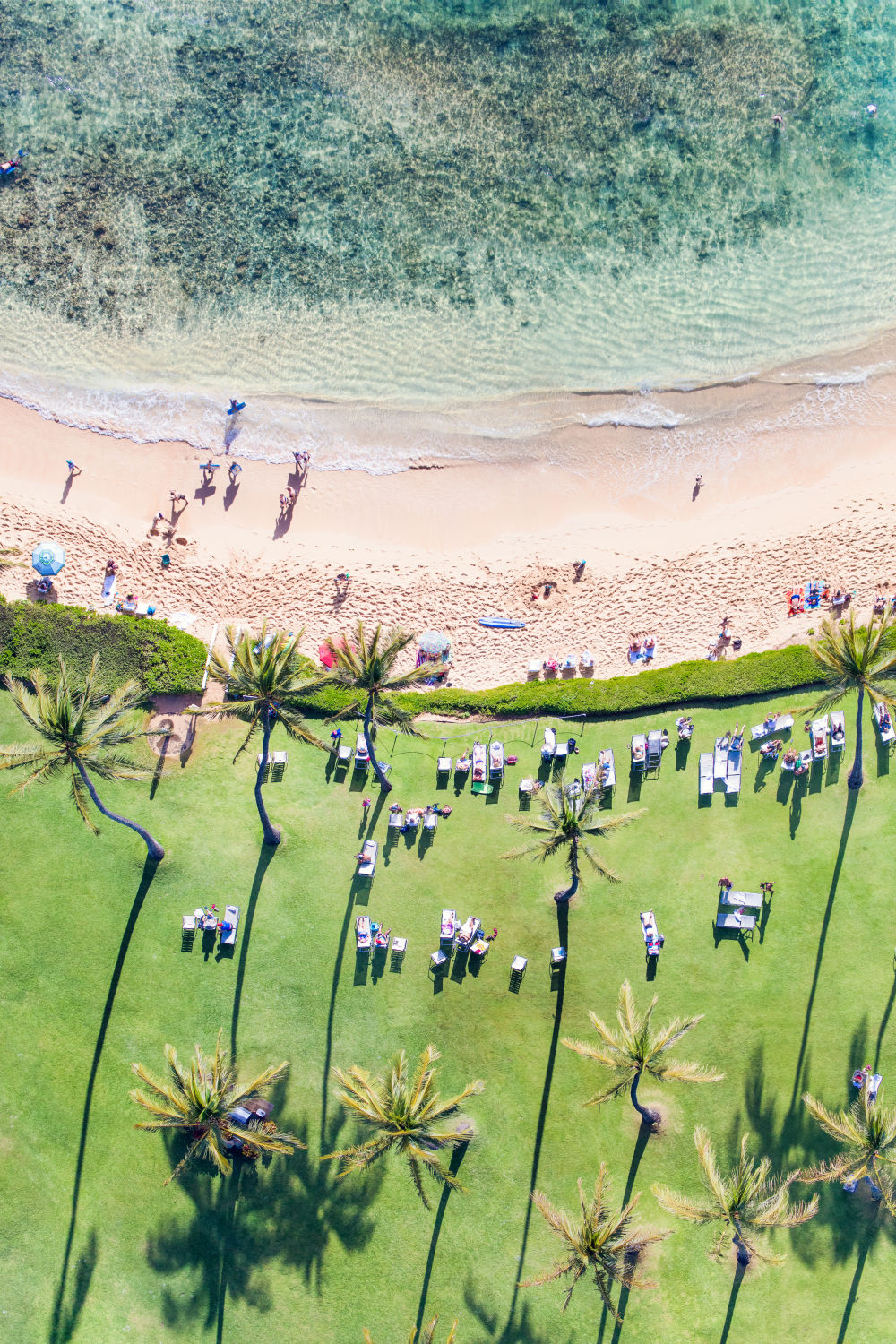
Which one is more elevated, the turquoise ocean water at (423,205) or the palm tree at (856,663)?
the turquoise ocean water at (423,205)

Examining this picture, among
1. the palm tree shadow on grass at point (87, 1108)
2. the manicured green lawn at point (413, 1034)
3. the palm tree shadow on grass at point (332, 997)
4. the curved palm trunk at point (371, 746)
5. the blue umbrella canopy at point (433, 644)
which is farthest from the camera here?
the blue umbrella canopy at point (433, 644)

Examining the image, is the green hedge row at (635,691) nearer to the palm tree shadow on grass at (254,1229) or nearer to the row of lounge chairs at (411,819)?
the row of lounge chairs at (411,819)

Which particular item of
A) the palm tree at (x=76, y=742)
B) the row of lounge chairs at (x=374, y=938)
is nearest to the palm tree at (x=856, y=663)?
the row of lounge chairs at (x=374, y=938)

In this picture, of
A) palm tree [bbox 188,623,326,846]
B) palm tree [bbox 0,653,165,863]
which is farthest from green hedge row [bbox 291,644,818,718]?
palm tree [bbox 0,653,165,863]

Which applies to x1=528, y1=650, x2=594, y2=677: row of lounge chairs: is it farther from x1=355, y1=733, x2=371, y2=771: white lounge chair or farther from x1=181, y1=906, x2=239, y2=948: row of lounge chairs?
x1=181, y1=906, x2=239, y2=948: row of lounge chairs

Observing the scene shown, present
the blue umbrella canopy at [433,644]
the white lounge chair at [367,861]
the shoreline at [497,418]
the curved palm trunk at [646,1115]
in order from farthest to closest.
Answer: the shoreline at [497,418] → the blue umbrella canopy at [433,644] → the white lounge chair at [367,861] → the curved palm trunk at [646,1115]
